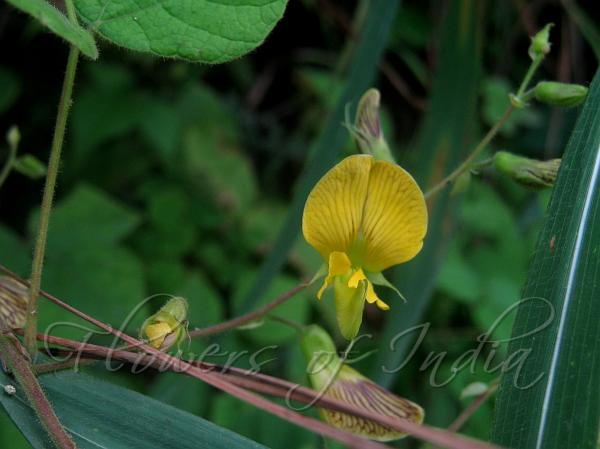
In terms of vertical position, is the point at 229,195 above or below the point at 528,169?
above

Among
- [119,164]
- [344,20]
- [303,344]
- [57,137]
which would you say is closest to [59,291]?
[119,164]

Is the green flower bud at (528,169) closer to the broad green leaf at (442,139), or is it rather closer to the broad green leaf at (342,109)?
the broad green leaf at (342,109)

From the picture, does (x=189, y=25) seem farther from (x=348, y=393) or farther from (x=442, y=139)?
(x=442, y=139)

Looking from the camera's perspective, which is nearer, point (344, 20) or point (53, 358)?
point (53, 358)

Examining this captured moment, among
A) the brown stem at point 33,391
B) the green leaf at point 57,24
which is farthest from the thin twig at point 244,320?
the green leaf at point 57,24

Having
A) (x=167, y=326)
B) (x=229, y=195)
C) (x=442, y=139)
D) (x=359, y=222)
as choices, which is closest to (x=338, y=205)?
(x=359, y=222)

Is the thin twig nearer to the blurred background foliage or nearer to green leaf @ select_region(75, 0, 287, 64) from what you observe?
green leaf @ select_region(75, 0, 287, 64)

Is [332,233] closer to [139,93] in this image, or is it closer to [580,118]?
[580,118]
